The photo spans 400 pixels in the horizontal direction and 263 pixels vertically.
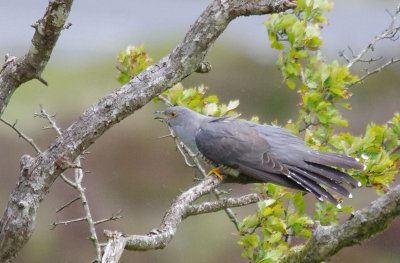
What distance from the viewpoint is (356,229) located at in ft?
10.1

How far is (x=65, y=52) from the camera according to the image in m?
13.0

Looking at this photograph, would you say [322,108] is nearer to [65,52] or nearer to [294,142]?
[294,142]

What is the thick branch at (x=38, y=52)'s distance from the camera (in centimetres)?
338

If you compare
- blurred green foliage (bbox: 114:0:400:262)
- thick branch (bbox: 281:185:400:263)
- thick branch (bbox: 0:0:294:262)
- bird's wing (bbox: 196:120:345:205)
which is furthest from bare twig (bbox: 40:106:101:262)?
bird's wing (bbox: 196:120:345:205)

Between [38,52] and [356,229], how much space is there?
1.41 metres

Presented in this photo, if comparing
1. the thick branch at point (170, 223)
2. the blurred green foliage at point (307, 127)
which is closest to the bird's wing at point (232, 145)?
the blurred green foliage at point (307, 127)

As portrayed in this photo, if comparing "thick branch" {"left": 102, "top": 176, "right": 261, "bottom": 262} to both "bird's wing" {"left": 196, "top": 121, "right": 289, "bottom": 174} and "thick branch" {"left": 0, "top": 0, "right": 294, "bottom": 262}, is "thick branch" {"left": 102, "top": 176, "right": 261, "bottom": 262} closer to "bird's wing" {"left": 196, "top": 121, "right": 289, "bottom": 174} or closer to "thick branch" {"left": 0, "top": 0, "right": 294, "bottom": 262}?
"thick branch" {"left": 0, "top": 0, "right": 294, "bottom": 262}

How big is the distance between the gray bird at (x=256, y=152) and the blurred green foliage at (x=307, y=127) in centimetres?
8

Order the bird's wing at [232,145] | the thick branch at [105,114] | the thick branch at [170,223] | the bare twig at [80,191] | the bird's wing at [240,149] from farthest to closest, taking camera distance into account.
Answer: the bird's wing at [232,145] < the bird's wing at [240,149] < the bare twig at [80,191] < the thick branch at [105,114] < the thick branch at [170,223]

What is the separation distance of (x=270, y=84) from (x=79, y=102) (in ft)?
8.16

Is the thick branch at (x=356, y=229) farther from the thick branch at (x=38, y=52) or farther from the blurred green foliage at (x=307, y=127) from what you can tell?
the thick branch at (x=38, y=52)

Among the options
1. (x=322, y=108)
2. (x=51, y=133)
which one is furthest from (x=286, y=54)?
(x=51, y=133)

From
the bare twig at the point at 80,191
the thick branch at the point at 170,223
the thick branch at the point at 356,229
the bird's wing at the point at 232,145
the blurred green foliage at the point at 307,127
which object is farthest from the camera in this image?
the bird's wing at the point at 232,145

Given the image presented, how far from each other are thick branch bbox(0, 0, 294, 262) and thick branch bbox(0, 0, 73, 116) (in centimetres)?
2
